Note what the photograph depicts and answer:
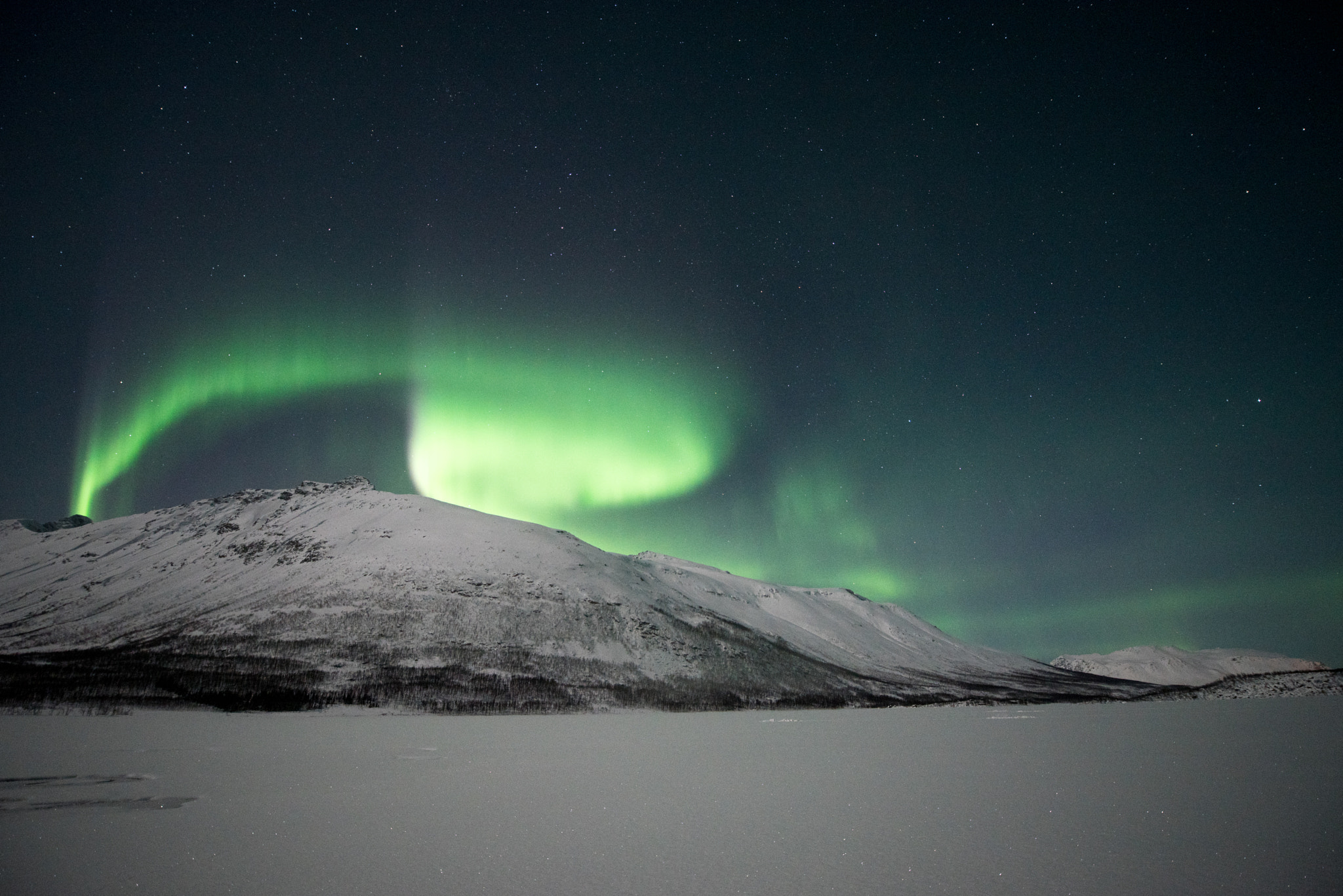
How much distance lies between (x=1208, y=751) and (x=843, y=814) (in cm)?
2582

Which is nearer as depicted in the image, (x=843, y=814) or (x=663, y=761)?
(x=843, y=814)

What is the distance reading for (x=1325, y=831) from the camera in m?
15.0

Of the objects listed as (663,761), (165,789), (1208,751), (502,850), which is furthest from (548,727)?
(502,850)

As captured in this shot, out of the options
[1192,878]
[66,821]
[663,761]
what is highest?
[1192,878]

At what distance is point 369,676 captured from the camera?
187000mm

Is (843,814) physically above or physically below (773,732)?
above

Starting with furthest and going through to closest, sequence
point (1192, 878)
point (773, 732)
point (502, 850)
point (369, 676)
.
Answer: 1. point (369, 676)
2. point (773, 732)
3. point (502, 850)
4. point (1192, 878)

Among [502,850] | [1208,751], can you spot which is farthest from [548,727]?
[502,850]

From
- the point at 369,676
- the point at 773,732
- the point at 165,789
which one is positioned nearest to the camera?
the point at 165,789

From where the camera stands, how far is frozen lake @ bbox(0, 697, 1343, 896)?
39.4ft

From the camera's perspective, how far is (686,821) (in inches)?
675

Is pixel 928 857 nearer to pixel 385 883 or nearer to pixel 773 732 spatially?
pixel 385 883

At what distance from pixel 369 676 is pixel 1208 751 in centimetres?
19595

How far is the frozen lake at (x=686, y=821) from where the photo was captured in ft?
39.4
